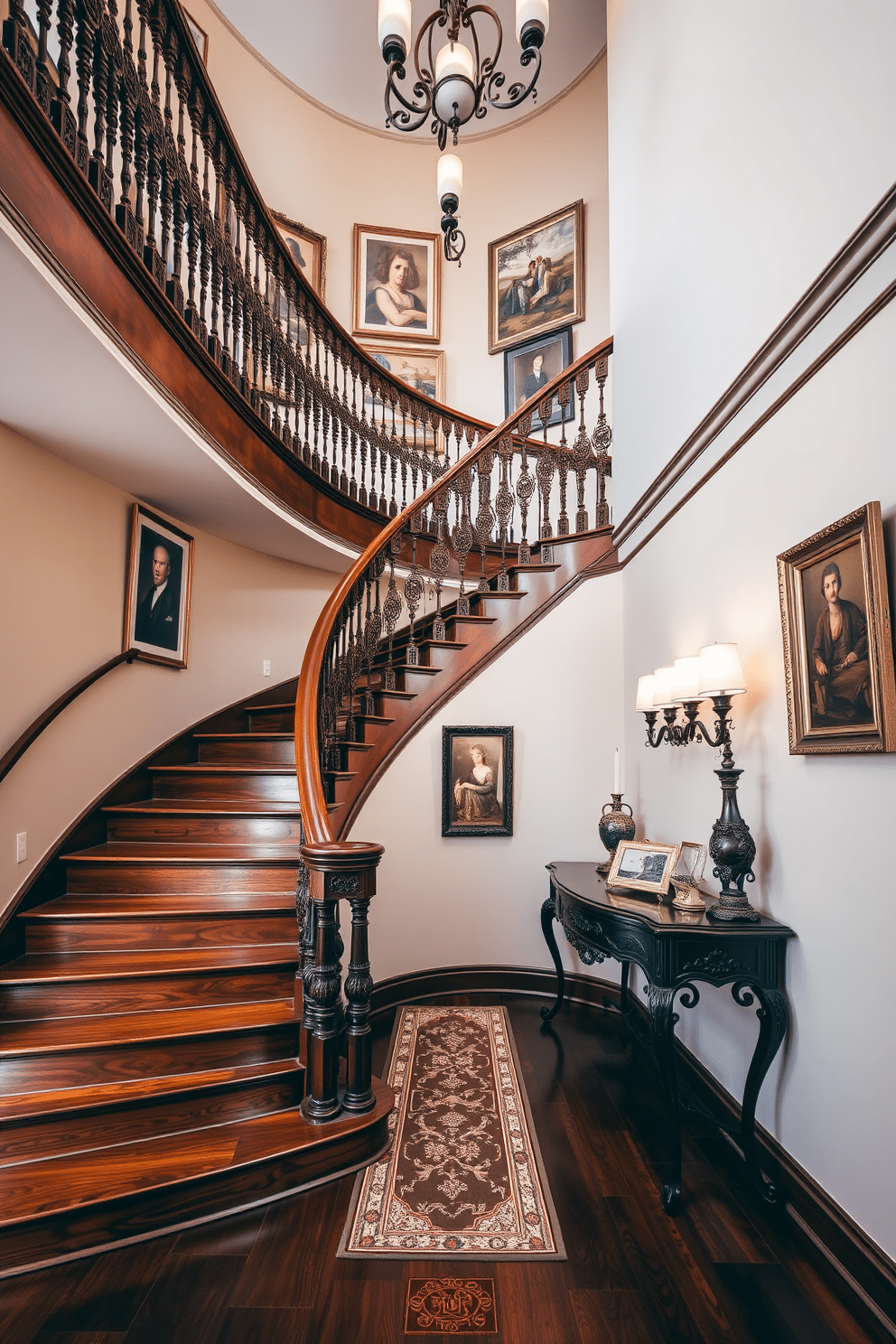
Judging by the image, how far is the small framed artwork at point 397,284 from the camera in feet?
22.2

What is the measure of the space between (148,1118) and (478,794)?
213cm

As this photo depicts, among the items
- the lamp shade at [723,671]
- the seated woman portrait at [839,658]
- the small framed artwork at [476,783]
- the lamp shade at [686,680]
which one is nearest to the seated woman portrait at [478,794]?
the small framed artwork at [476,783]

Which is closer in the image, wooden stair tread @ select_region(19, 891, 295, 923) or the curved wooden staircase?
the curved wooden staircase

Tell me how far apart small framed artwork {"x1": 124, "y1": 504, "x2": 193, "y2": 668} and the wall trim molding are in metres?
2.91

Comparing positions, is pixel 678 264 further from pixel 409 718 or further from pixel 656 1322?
pixel 656 1322

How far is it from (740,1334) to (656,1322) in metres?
0.19

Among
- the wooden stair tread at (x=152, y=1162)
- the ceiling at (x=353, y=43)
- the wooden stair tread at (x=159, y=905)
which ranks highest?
the ceiling at (x=353, y=43)

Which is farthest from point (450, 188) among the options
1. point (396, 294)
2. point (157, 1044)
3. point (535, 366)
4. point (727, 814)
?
point (157, 1044)

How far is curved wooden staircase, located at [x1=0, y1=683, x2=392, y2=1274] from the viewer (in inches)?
80.2

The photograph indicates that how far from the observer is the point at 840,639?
1743 mm

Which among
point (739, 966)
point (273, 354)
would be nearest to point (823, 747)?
point (739, 966)

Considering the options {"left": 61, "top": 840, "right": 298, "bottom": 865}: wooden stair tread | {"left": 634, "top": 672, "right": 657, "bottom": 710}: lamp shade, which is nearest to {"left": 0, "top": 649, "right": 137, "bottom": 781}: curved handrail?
{"left": 61, "top": 840, "right": 298, "bottom": 865}: wooden stair tread

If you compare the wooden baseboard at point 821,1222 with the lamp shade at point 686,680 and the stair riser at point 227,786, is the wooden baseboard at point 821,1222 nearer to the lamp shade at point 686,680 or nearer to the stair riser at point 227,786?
the stair riser at point 227,786

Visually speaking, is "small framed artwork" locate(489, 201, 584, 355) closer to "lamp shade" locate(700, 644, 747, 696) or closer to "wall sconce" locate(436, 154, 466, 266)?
"wall sconce" locate(436, 154, 466, 266)
